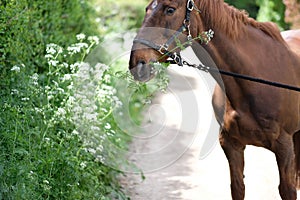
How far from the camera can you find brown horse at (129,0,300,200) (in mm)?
4207

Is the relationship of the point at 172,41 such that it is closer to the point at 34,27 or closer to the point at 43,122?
the point at 43,122

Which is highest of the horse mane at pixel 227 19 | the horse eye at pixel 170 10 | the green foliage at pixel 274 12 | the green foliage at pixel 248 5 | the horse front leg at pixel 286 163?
the green foliage at pixel 248 5

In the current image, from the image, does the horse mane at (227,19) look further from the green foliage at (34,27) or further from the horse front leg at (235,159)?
the green foliage at (34,27)

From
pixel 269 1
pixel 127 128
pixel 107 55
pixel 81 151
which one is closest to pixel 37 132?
pixel 81 151

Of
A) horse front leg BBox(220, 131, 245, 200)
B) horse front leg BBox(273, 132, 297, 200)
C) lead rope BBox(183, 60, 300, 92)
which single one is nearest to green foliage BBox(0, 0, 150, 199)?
lead rope BBox(183, 60, 300, 92)

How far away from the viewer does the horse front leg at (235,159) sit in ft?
15.7

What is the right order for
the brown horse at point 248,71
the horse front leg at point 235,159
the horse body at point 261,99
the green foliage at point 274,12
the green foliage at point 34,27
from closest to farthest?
the brown horse at point 248,71 < the horse body at point 261,99 < the horse front leg at point 235,159 < the green foliage at point 34,27 < the green foliage at point 274,12

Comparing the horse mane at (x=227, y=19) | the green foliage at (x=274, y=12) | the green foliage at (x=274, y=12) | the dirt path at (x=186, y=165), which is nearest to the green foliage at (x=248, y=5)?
the green foliage at (x=274, y=12)

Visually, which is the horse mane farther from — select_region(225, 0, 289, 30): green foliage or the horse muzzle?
select_region(225, 0, 289, 30): green foliage

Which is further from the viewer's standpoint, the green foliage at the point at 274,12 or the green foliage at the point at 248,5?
the green foliage at the point at 248,5

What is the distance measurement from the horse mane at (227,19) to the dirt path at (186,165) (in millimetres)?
1271

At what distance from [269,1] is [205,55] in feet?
28.1

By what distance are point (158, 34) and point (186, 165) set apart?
3.45 meters

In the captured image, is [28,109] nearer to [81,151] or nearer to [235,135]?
[81,151]
